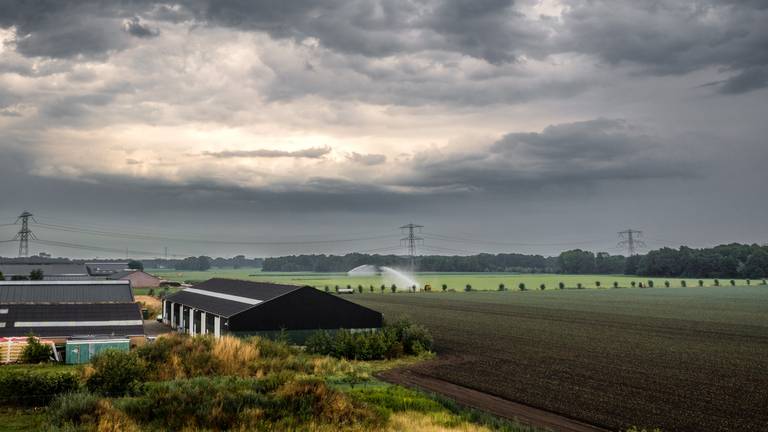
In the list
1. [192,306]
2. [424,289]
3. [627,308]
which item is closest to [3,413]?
[192,306]

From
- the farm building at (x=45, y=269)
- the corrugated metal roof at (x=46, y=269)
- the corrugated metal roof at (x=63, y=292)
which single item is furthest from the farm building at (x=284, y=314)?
the corrugated metal roof at (x=46, y=269)

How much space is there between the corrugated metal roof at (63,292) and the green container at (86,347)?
18820mm

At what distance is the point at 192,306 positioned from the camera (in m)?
57.2

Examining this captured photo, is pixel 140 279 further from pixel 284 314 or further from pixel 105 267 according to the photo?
pixel 284 314

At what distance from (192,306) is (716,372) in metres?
41.9

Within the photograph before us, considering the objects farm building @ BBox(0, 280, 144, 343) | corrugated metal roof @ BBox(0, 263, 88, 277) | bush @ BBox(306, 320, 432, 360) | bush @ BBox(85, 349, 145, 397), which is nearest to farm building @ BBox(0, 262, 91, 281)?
corrugated metal roof @ BBox(0, 263, 88, 277)

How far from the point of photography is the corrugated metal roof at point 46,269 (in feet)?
413

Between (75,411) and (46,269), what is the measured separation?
395 feet

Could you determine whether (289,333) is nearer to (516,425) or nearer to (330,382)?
(330,382)

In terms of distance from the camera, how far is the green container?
41250 millimetres

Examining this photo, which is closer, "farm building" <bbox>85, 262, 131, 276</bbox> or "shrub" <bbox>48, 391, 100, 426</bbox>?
"shrub" <bbox>48, 391, 100, 426</bbox>

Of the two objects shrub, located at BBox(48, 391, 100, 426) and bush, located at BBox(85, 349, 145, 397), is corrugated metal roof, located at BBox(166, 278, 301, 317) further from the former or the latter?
shrub, located at BBox(48, 391, 100, 426)

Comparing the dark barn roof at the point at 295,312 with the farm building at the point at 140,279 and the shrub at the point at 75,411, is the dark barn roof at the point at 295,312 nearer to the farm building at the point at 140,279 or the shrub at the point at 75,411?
the shrub at the point at 75,411

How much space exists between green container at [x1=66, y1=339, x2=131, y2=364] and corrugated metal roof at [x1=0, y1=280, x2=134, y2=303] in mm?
18820
